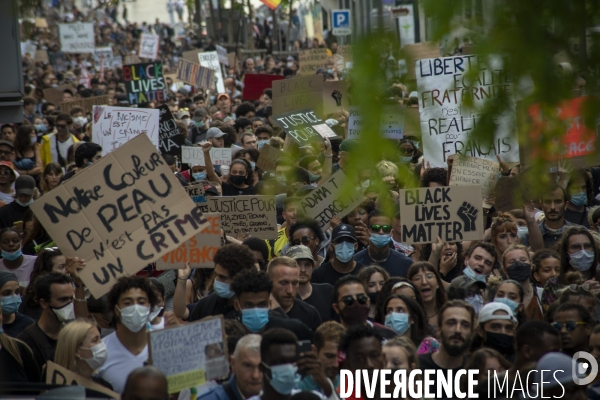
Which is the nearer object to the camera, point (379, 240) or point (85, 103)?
point (379, 240)

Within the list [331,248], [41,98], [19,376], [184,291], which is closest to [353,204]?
[331,248]

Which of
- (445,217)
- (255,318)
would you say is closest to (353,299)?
(255,318)

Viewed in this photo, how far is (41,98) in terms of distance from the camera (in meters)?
24.6

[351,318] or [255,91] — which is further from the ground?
[255,91]

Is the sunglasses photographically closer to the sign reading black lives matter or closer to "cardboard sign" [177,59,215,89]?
the sign reading black lives matter

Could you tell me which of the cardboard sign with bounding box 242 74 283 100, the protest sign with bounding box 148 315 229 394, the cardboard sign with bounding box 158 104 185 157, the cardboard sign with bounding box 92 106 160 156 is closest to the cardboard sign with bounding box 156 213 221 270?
the protest sign with bounding box 148 315 229 394

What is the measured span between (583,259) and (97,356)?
394 centimetres

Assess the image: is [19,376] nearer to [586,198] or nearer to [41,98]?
[586,198]

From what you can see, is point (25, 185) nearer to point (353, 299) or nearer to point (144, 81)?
point (353, 299)

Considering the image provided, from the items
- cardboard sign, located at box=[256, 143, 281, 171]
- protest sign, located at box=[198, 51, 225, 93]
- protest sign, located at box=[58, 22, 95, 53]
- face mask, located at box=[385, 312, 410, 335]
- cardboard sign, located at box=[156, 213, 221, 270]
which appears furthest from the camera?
protest sign, located at box=[58, 22, 95, 53]

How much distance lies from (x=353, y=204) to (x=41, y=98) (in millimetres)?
17326

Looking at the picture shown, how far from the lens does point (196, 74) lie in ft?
69.9

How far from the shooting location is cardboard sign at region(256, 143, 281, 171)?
1241cm

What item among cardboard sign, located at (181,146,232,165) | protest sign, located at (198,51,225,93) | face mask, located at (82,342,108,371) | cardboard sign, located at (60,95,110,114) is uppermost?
protest sign, located at (198,51,225,93)
